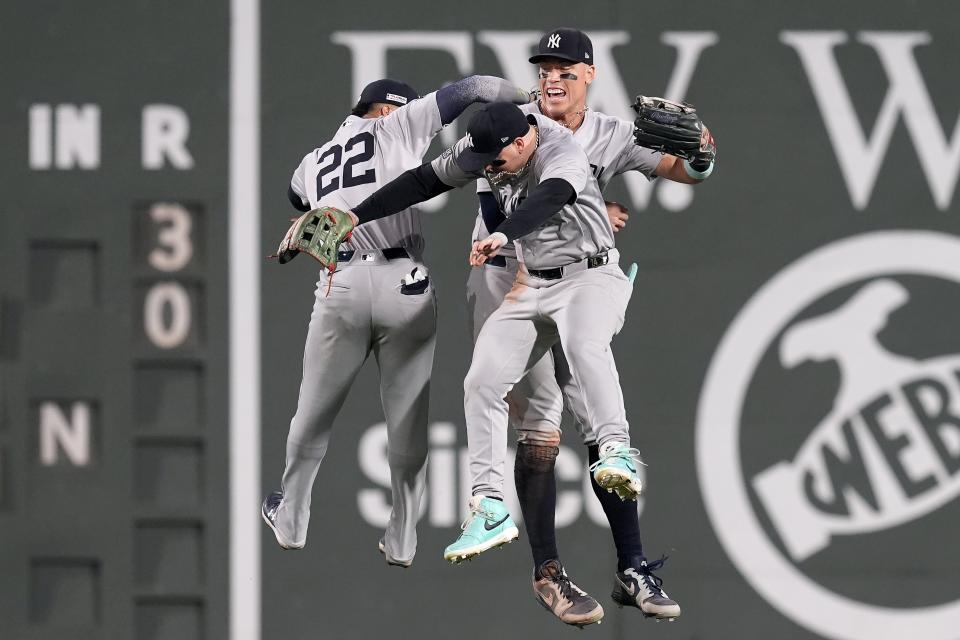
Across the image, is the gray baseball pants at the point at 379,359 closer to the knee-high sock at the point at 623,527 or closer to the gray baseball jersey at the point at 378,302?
the gray baseball jersey at the point at 378,302

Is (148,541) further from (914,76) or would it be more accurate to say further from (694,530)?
(914,76)

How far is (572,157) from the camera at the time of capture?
5.34 m

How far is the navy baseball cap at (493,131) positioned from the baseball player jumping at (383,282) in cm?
33

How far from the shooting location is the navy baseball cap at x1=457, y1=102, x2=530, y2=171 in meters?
5.29

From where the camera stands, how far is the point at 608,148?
5.67m

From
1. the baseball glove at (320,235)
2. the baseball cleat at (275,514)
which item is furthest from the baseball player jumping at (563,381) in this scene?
the baseball cleat at (275,514)

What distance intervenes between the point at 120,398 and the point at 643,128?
3110 millimetres

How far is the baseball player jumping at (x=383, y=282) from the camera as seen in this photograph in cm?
577

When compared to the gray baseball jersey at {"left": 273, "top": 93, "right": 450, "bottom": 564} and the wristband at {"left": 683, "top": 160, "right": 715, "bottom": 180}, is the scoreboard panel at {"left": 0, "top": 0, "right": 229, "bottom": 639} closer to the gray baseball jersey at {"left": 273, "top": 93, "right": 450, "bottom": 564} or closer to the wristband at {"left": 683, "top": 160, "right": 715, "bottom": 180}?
the gray baseball jersey at {"left": 273, "top": 93, "right": 450, "bottom": 564}

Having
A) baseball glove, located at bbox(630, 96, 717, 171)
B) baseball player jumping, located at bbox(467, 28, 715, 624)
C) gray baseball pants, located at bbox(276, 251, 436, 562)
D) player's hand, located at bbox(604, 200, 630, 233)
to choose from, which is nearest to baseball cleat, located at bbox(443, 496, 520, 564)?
baseball player jumping, located at bbox(467, 28, 715, 624)

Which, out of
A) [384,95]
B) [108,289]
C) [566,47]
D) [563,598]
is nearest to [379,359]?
[384,95]

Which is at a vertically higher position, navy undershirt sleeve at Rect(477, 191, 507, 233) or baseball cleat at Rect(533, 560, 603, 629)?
navy undershirt sleeve at Rect(477, 191, 507, 233)

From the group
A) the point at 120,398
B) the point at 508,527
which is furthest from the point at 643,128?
the point at 120,398

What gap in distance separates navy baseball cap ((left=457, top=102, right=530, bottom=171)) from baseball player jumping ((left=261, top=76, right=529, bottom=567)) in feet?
1.07
